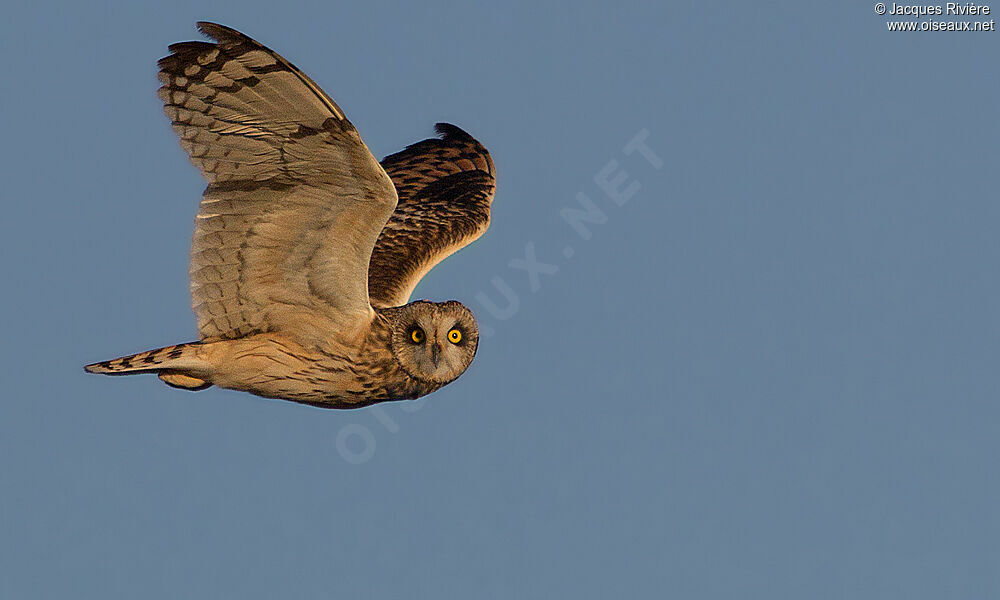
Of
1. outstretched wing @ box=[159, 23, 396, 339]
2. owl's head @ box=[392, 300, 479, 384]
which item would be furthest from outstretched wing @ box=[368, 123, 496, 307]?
outstretched wing @ box=[159, 23, 396, 339]

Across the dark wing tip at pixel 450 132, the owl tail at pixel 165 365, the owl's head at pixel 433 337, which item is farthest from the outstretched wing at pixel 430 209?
the owl tail at pixel 165 365

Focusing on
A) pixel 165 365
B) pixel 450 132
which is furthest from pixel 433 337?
pixel 450 132

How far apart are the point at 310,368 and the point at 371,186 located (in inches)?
59.0

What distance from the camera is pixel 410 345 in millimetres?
8281

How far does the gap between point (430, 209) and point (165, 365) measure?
3109 millimetres

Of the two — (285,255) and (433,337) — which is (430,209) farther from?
(285,255)

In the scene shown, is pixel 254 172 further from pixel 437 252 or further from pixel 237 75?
pixel 437 252

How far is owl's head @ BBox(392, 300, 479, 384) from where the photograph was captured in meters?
8.23

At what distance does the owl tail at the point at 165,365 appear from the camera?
822 centimetres

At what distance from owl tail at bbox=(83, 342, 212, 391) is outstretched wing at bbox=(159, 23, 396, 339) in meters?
0.20

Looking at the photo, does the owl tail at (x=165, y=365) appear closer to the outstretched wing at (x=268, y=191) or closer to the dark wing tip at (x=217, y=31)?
the outstretched wing at (x=268, y=191)

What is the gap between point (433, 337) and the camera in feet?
27.0

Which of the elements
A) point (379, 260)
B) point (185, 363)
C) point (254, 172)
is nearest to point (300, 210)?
point (254, 172)

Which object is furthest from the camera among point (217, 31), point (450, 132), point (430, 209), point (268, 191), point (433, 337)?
point (450, 132)
